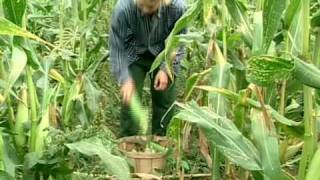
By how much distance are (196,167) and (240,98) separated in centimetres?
134

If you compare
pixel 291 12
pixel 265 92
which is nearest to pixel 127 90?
pixel 265 92

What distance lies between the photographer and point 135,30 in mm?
3465

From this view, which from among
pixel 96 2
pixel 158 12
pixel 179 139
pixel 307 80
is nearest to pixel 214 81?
pixel 179 139

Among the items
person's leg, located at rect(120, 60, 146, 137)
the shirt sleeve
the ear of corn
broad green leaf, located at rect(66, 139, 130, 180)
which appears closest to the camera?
broad green leaf, located at rect(66, 139, 130, 180)

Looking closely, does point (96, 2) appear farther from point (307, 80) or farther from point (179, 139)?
point (307, 80)

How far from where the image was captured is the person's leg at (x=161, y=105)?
3668 mm

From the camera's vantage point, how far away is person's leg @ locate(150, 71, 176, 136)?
12.0 feet

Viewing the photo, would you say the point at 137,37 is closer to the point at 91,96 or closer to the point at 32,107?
the point at 91,96

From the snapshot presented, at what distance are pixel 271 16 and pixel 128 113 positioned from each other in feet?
6.61

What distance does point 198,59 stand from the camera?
3527 mm

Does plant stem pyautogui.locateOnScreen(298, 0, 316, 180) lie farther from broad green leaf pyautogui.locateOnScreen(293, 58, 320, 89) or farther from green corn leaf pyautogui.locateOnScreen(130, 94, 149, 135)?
green corn leaf pyautogui.locateOnScreen(130, 94, 149, 135)

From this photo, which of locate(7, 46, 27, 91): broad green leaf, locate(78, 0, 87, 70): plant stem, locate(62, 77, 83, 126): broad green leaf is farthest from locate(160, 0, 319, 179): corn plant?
locate(78, 0, 87, 70): plant stem

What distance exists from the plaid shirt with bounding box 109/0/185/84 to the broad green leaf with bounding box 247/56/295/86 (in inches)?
69.9

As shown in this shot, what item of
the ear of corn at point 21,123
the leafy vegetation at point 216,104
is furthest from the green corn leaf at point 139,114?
the ear of corn at point 21,123
